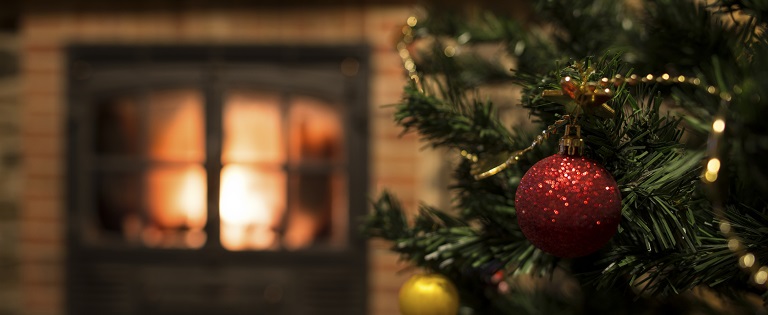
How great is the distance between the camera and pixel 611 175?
425mm

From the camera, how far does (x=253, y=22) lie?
1.81m

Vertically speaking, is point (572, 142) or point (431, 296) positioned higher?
point (572, 142)

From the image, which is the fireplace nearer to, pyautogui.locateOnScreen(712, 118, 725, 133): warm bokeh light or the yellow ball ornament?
the yellow ball ornament

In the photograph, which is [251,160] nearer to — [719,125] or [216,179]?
[216,179]

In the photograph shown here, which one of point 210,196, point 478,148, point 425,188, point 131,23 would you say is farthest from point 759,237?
point 131,23

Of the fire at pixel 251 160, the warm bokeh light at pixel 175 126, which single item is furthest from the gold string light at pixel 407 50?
the warm bokeh light at pixel 175 126

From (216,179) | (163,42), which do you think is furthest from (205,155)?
(163,42)

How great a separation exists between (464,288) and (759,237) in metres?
0.29

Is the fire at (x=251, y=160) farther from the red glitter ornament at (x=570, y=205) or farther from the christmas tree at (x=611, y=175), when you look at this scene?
the red glitter ornament at (x=570, y=205)

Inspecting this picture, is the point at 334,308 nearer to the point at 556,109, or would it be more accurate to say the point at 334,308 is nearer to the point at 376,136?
the point at 376,136

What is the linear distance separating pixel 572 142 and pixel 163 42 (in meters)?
1.59

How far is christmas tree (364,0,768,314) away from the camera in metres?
0.40

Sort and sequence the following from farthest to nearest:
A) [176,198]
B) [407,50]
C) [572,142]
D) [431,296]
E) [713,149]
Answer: [176,198]
[407,50]
[431,296]
[572,142]
[713,149]

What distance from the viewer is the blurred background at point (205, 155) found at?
180 centimetres
